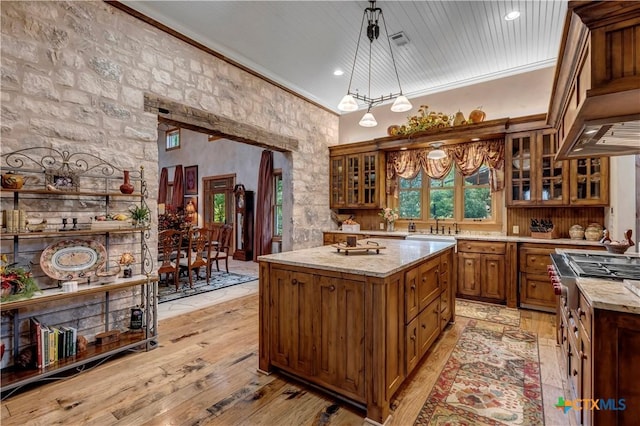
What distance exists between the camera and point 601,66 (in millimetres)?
1129

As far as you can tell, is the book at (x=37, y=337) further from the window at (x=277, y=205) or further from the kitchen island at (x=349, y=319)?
the window at (x=277, y=205)

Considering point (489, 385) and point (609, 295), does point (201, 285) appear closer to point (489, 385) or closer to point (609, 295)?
point (489, 385)

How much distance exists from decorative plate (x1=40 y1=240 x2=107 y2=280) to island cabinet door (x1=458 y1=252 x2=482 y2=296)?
169 inches

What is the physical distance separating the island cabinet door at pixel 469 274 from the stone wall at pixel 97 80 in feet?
12.2

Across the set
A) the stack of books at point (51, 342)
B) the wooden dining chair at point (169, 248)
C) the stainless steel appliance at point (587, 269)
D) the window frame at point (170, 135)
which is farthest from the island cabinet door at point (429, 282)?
the window frame at point (170, 135)

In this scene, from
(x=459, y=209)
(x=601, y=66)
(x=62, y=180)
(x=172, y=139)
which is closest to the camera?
(x=601, y=66)

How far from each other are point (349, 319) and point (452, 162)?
3.86 m

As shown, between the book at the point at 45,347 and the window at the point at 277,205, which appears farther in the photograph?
the window at the point at 277,205

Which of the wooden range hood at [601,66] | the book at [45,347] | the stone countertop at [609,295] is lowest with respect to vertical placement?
the book at [45,347]

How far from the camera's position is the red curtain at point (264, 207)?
725 cm

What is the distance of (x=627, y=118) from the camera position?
1.47 m

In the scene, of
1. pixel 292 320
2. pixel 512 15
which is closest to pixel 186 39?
pixel 292 320

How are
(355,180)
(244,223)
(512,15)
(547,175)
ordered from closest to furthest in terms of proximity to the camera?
(512,15), (547,175), (355,180), (244,223)

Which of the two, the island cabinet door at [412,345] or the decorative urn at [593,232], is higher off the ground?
the decorative urn at [593,232]
